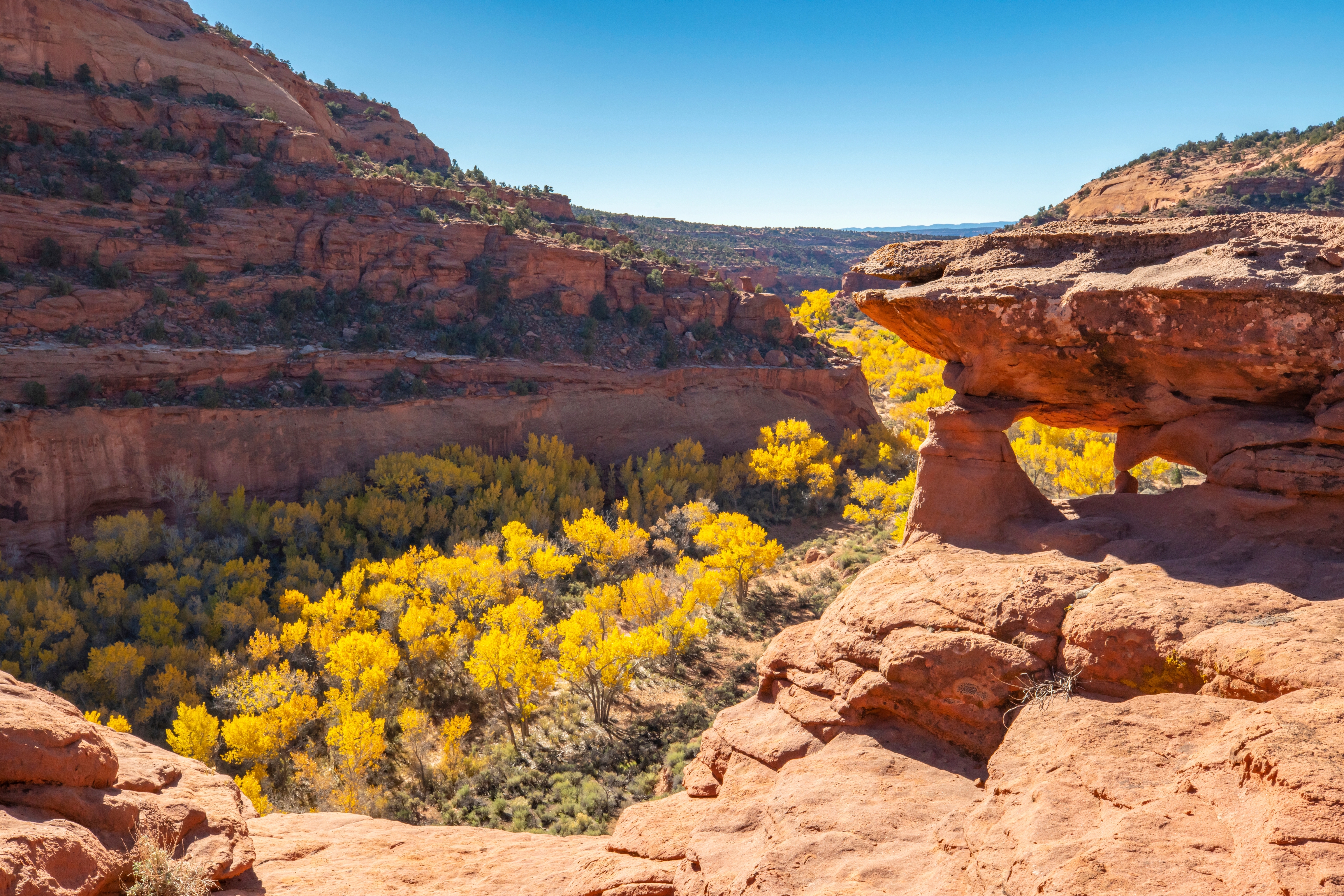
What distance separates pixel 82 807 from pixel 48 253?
29.5 metres

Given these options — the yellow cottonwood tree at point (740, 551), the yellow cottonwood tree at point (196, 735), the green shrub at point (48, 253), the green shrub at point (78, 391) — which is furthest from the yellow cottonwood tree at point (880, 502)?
the green shrub at point (48, 253)

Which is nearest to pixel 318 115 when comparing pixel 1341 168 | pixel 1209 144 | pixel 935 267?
pixel 935 267

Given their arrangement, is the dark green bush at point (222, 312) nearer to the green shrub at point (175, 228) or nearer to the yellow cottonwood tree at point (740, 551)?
the green shrub at point (175, 228)

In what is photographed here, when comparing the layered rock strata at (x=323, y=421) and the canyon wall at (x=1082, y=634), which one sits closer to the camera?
the canyon wall at (x=1082, y=634)

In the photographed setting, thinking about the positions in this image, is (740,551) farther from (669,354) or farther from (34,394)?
(34,394)

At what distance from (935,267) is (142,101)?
40.3m

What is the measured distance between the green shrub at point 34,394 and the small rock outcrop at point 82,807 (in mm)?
21106

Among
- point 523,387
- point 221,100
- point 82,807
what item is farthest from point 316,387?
point 82,807

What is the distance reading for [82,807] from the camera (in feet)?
18.7

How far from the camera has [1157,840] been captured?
405 centimetres

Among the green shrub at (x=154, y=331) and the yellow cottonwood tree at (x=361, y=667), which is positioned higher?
the green shrub at (x=154, y=331)

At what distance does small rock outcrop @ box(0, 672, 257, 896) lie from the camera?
16.6 feet

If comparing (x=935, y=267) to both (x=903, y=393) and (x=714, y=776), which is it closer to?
(x=714, y=776)

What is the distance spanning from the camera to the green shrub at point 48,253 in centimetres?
2552
